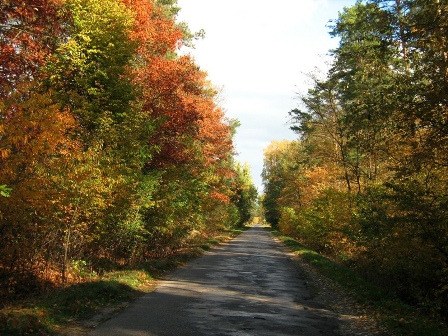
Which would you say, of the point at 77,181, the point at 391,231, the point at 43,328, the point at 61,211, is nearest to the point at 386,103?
the point at 391,231

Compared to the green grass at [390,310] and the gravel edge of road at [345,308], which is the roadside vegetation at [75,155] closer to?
the gravel edge of road at [345,308]

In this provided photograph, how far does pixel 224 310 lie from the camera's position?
10438 millimetres

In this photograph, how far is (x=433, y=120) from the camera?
10562 mm

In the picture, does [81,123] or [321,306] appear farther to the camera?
[81,123]

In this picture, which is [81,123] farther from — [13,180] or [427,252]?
[427,252]

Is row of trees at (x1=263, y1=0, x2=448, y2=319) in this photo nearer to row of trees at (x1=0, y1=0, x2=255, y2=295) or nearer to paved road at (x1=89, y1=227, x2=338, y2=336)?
paved road at (x1=89, y1=227, x2=338, y2=336)

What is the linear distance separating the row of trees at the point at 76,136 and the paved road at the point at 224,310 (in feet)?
9.99

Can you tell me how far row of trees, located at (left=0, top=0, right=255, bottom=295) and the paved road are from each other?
3.04m

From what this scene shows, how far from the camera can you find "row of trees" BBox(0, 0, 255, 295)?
Result: 10227 mm

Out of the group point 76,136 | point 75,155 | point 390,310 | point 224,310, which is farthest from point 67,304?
point 390,310

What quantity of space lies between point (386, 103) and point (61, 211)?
1023 centimetres

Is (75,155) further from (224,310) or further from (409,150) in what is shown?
(409,150)

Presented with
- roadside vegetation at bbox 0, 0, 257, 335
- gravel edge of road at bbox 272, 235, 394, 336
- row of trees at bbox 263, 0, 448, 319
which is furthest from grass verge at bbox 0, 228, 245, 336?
row of trees at bbox 263, 0, 448, 319

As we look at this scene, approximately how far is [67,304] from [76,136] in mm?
6103
